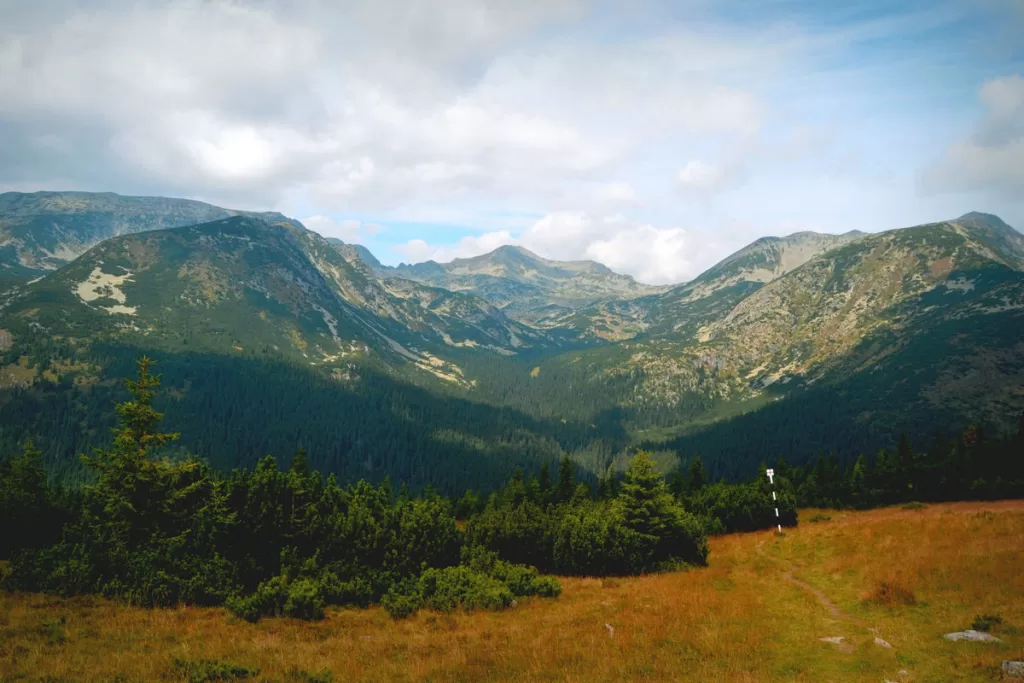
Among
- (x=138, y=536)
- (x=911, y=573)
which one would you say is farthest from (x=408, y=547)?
(x=911, y=573)

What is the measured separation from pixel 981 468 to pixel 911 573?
46248 millimetres

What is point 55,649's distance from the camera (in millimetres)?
15156

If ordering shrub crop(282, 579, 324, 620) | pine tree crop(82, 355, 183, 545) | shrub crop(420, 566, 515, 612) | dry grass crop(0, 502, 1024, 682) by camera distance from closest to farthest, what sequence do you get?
dry grass crop(0, 502, 1024, 682)
shrub crop(282, 579, 324, 620)
shrub crop(420, 566, 515, 612)
pine tree crop(82, 355, 183, 545)

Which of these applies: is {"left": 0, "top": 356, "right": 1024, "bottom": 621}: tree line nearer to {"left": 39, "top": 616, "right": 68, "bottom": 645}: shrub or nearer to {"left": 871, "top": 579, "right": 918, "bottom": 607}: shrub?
{"left": 39, "top": 616, "right": 68, "bottom": 645}: shrub

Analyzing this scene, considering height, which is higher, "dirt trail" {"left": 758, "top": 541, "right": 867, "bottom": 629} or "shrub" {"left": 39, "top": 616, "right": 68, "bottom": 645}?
"shrub" {"left": 39, "top": 616, "right": 68, "bottom": 645}

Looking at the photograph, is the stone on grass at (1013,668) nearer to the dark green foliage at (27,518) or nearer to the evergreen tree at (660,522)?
the evergreen tree at (660,522)

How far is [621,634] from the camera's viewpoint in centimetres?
1894

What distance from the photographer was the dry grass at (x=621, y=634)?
14.8 meters

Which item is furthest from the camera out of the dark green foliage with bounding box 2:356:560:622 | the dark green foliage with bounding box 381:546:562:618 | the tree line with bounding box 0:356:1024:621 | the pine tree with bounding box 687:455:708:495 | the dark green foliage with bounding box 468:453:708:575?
the pine tree with bounding box 687:455:708:495

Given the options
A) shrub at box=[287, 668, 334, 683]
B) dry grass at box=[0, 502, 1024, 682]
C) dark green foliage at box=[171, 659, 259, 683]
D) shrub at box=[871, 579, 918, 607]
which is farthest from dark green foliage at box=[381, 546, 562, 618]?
shrub at box=[871, 579, 918, 607]

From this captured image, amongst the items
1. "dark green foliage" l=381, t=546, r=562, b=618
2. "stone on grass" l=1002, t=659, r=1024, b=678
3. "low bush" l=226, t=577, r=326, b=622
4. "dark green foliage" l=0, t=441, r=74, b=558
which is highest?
"dark green foliage" l=0, t=441, r=74, b=558

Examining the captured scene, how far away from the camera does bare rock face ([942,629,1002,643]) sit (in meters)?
15.6

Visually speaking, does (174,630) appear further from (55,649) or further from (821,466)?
(821,466)

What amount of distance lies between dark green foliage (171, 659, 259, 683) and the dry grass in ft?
0.98
